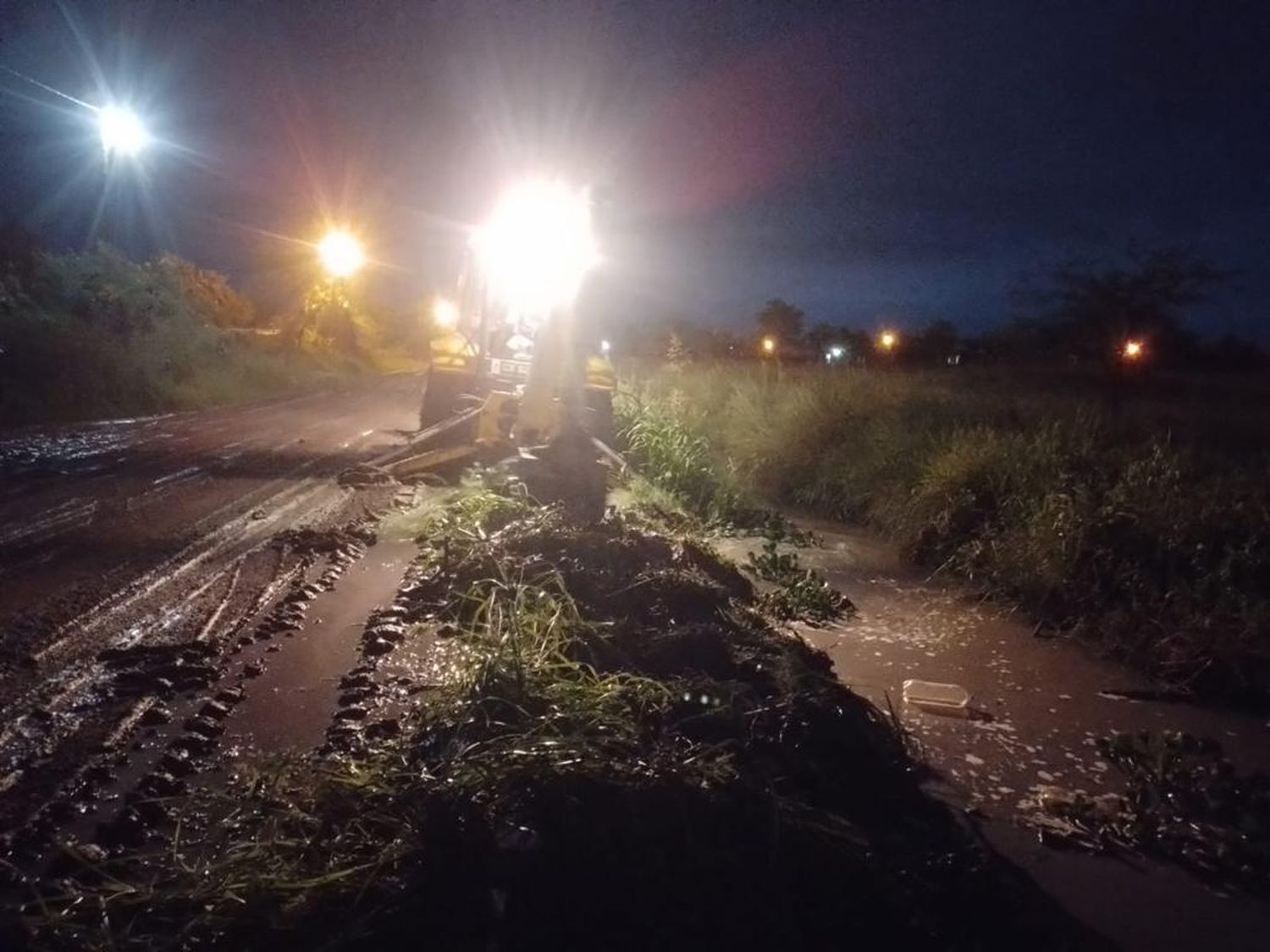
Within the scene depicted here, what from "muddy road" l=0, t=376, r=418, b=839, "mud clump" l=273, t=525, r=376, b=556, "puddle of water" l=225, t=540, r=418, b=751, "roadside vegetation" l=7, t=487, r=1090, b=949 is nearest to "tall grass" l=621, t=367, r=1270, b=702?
"roadside vegetation" l=7, t=487, r=1090, b=949

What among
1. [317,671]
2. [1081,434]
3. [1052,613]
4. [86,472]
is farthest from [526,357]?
[317,671]

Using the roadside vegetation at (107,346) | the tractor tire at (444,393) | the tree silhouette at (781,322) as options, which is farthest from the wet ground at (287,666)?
the tree silhouette at (781,322)

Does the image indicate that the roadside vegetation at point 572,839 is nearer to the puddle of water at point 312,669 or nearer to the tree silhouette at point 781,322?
the puddle of water at point 312,669

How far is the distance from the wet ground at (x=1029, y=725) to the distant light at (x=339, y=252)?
2982cm

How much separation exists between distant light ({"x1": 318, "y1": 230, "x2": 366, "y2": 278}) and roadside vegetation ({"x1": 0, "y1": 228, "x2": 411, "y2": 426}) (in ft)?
25.4

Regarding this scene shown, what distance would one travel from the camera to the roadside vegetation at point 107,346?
609 inches

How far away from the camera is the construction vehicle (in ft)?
33.1

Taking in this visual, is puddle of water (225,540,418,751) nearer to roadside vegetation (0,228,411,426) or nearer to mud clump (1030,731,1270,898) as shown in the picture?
mud clump (1030,731,1270,898)

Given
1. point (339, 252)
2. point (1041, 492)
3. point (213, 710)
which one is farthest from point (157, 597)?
point (339, 252)

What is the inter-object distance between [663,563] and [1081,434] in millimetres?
6503

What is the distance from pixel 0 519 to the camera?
793 cm

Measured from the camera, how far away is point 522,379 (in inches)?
614

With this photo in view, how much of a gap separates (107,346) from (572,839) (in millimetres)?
17675

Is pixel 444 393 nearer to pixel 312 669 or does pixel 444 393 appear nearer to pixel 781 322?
pixel 312 669
